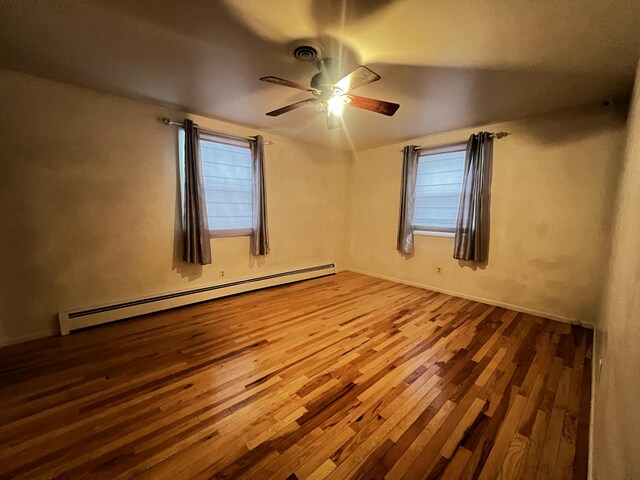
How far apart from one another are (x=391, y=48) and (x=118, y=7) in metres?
1.70

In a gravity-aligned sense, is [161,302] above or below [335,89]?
below

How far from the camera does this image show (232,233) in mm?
3430

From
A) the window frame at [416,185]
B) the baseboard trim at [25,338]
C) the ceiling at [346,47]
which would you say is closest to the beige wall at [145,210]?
the baseboard trim at [25,338]

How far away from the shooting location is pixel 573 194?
264cm

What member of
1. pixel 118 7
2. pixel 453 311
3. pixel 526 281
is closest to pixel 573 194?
pixel 526 281

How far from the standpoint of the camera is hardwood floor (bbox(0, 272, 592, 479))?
1188mm

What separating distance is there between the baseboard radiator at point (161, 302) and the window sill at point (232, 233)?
66cm

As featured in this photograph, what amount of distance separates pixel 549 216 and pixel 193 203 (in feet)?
13.5

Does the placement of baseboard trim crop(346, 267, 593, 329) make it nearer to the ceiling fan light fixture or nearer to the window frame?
the window frame

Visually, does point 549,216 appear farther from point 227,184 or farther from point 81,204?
point 81,204

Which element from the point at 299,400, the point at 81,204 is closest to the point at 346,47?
the point at 299,400

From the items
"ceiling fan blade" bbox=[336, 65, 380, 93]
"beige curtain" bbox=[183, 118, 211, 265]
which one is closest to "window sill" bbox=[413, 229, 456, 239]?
"ceiling fan blade" bbox=[336, 65, 380, 93]

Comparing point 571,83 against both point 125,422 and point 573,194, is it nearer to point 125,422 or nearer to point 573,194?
point 573,194

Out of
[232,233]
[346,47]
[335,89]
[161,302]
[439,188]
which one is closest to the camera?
[346,47]
